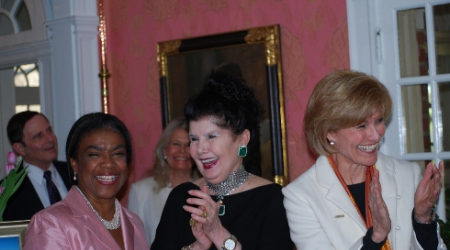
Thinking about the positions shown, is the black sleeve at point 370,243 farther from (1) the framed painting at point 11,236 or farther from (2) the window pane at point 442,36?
(2) the window pane at point 442,36

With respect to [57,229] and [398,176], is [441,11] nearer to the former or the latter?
[398,176]

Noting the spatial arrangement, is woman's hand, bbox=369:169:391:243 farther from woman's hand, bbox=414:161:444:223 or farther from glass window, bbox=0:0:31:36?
glass window, bbox=0:0:31:36

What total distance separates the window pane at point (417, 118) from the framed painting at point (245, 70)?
31.6 inches

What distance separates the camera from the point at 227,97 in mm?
3180

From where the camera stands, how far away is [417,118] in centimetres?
445

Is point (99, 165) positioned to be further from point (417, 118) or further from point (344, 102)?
point (417, 118)

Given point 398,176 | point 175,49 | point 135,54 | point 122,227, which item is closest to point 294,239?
point 398,176

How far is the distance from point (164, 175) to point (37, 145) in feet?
3.13

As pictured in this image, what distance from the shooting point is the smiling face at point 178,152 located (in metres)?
4.93

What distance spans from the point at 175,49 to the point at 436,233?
290 cm

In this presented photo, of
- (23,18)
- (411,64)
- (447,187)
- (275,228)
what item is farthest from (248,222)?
(23,18)

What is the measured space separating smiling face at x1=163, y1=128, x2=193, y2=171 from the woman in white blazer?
6.25 ft

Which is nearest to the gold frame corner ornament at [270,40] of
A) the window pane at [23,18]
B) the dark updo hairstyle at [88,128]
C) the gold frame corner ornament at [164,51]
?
the gold frame corner ornament at [164,51]

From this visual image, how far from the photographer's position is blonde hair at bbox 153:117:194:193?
500cm
